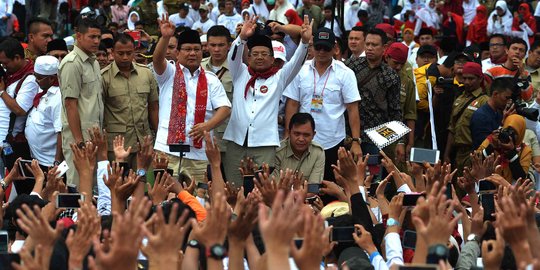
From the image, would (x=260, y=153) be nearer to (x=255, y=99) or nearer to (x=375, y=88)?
(x=255, y=99)

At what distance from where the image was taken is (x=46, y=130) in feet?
32.6

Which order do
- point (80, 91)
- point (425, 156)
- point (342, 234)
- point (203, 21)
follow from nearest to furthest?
point (342, 234), point (425, 156), point (80, 91), point (203, 21)

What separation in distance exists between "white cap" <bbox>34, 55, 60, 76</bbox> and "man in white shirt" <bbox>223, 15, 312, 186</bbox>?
1.67m

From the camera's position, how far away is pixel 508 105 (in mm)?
10188

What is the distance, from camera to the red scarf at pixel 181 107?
363 inches

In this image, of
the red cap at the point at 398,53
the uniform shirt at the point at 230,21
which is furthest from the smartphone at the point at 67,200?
the uniform shirt at the point at 230,21

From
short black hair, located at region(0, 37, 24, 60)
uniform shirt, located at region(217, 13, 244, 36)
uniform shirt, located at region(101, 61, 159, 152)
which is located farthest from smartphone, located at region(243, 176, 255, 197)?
uniform shirt, located at region(217, 13, 244, 36)

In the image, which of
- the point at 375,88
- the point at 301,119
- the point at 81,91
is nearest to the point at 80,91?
the point at 81,91

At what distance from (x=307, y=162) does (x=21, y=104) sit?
2.87 metres

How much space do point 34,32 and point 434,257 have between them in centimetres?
757

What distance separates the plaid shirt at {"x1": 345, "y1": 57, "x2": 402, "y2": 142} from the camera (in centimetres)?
1010

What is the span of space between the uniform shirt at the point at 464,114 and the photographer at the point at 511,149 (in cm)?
106

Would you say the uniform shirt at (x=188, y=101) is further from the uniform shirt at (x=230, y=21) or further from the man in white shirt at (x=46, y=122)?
the uniform shirt at (x=230, y=21)

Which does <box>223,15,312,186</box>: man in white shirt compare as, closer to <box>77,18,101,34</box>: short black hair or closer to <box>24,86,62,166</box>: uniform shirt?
<box>77,18,101,34</box>: short black hair
